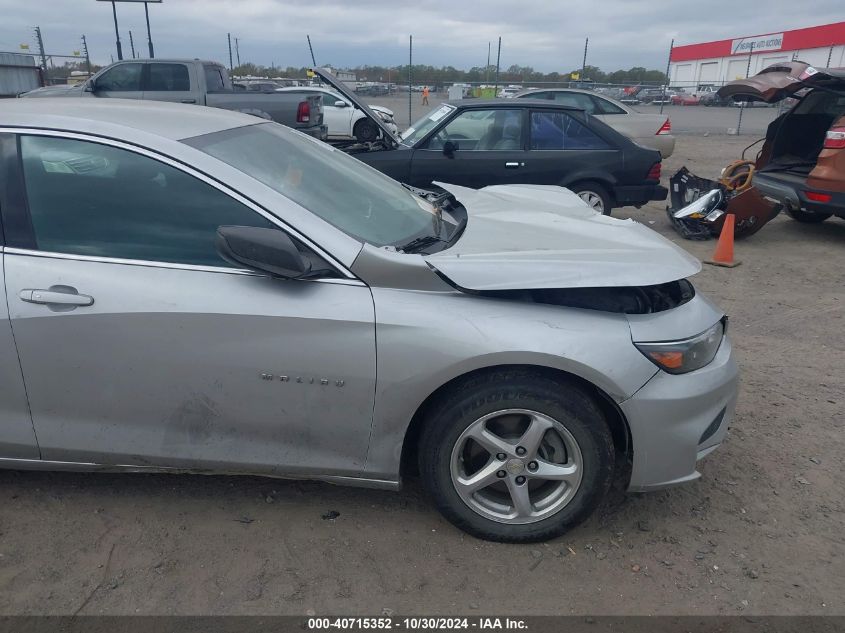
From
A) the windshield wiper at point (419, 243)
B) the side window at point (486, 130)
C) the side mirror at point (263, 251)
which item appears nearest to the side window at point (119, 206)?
the side mirror at point (263, 251)

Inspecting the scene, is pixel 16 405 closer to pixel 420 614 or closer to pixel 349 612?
pixel 349 612

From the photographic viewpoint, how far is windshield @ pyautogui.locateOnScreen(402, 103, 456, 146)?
7.67m

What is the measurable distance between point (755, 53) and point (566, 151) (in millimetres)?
54187

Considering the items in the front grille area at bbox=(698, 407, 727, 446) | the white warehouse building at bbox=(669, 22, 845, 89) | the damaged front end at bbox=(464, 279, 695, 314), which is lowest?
the front grille area at bbox=(698, 407, 727, 446)

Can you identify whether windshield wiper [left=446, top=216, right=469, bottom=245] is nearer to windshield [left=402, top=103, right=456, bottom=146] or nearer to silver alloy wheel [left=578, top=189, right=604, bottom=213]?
windshield [left=402, top=103, right=456, bottom=146]

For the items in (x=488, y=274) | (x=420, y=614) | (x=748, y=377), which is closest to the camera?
(x=420, y=614)

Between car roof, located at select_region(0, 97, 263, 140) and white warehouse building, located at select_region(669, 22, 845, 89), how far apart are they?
126 feet

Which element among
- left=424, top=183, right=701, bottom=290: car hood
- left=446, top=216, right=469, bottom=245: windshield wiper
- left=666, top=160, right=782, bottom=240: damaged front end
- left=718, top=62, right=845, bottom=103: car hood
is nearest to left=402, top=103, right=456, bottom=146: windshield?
left=666, top=160, right=782, bottom=240: damaged front end

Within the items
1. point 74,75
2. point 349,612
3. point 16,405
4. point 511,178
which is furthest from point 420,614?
point 74,75

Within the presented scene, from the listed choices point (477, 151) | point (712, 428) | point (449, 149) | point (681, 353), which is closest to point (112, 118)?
A: point (681, 353)

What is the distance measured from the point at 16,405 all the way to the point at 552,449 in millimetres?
2135

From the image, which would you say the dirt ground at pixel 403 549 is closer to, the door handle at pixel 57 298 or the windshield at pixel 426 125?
the door handle at pixel 57 298

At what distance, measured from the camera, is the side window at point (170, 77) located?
1228 cm

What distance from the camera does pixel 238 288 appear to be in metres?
2.51
